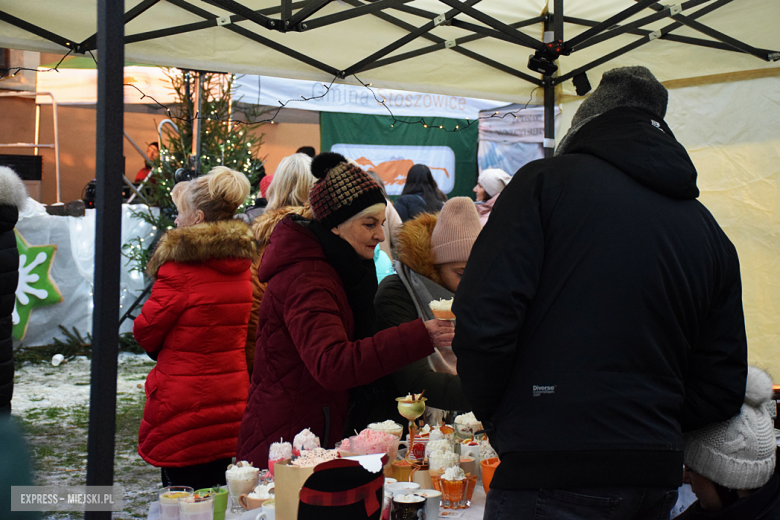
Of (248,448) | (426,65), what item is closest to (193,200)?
(248,448)

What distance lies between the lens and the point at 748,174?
12.8 feet

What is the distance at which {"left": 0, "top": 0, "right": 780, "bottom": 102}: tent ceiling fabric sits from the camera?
3.41 m

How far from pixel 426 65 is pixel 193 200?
169 centimetres

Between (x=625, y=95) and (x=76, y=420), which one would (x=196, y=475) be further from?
(x=76, y=420)

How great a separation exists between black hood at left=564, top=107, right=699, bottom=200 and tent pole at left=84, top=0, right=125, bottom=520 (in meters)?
1.02

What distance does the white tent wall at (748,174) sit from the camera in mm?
3844

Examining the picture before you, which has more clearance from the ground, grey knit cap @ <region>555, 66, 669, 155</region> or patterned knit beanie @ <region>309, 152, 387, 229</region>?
grey knit cap @ <region>555, 66, 669, 155</region>

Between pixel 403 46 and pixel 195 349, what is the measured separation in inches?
84.5

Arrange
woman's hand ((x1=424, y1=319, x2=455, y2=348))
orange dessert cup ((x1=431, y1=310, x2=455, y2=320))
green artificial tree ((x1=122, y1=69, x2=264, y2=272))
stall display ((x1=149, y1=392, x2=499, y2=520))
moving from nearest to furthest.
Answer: stall display ((x1=149, y1=392, x2=499, y2=520)), woman's hand ((x1=424, y1=319, x2=455, y2=348)), orange dessert cup ((x1=431, y1=310, x2=455, y2=320)), green artificial tree ((x1=122, y1=69, x2=264, y2=272))

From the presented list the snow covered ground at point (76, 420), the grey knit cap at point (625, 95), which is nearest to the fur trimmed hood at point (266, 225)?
the snow covered ground at point (76, 420)

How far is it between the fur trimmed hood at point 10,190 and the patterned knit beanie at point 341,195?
1686 mm

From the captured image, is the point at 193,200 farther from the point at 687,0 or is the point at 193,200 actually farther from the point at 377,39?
the point at 687,0

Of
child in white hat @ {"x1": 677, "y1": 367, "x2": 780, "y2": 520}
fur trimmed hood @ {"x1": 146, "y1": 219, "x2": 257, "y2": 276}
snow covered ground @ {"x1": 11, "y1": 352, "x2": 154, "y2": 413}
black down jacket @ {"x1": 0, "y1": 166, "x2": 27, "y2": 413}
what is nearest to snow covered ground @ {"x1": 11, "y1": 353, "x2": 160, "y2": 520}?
snow covered ground @ {"x1": 11, "y1": 352, "x2": 154, "y2": 413}

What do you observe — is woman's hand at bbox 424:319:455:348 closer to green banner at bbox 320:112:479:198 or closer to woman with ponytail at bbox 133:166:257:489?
woman with ponytail at bbox 133:166:257:489
